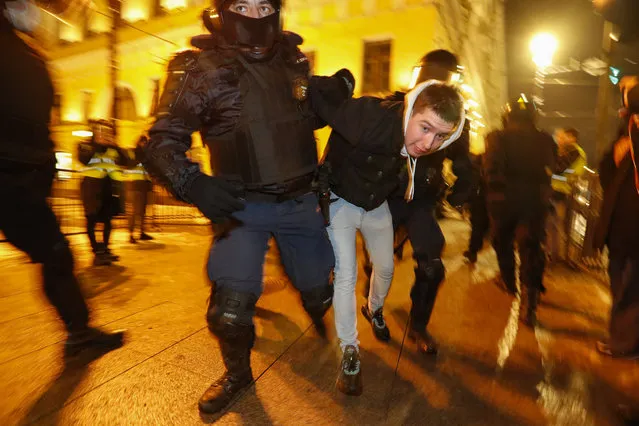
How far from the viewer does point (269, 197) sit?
7.33 ft

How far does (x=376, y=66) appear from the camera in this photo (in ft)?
42.9

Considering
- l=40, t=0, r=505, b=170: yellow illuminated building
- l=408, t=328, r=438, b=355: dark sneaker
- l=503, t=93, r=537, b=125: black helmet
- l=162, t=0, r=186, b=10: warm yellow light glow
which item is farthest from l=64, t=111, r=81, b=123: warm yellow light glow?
l=408, t=328, r=438, b=355: dark sneaker

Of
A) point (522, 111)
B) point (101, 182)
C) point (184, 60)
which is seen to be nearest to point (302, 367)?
point (184, 60)

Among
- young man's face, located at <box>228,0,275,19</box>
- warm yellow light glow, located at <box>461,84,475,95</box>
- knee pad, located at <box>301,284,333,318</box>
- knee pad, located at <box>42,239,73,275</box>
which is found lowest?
knee pad, located at <box>301,284,333,318</box>

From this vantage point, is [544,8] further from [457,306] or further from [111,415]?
[111,415]

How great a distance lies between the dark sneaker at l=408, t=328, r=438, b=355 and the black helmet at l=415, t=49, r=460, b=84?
174cm

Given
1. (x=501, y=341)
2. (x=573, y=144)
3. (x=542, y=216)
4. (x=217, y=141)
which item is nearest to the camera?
(x=217, y=141)

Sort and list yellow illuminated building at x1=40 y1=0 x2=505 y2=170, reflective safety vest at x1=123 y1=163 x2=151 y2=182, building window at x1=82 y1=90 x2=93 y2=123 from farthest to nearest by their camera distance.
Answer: building window at x1=82 y1=90 x2=93 y2=123, yellow illuminated building at x1=40 y1=0 x2=505 y2=170, reflective safety vest at x1=123 y1=163 x2=151 y2=182

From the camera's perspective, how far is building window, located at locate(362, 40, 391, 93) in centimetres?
1288

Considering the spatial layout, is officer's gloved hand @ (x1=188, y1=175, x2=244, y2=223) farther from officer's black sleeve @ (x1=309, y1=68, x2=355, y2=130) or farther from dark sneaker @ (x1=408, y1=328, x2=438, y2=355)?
dark sneaker @ (x1=408, y1=328, x2=438, y2=355)

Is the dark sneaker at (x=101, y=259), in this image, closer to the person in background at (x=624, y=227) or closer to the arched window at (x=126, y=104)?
the person in background at (x=624, y=227)

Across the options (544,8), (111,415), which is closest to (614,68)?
(111,415)

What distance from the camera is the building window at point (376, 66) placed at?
1288 centimetres

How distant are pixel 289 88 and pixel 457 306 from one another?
2759mm
